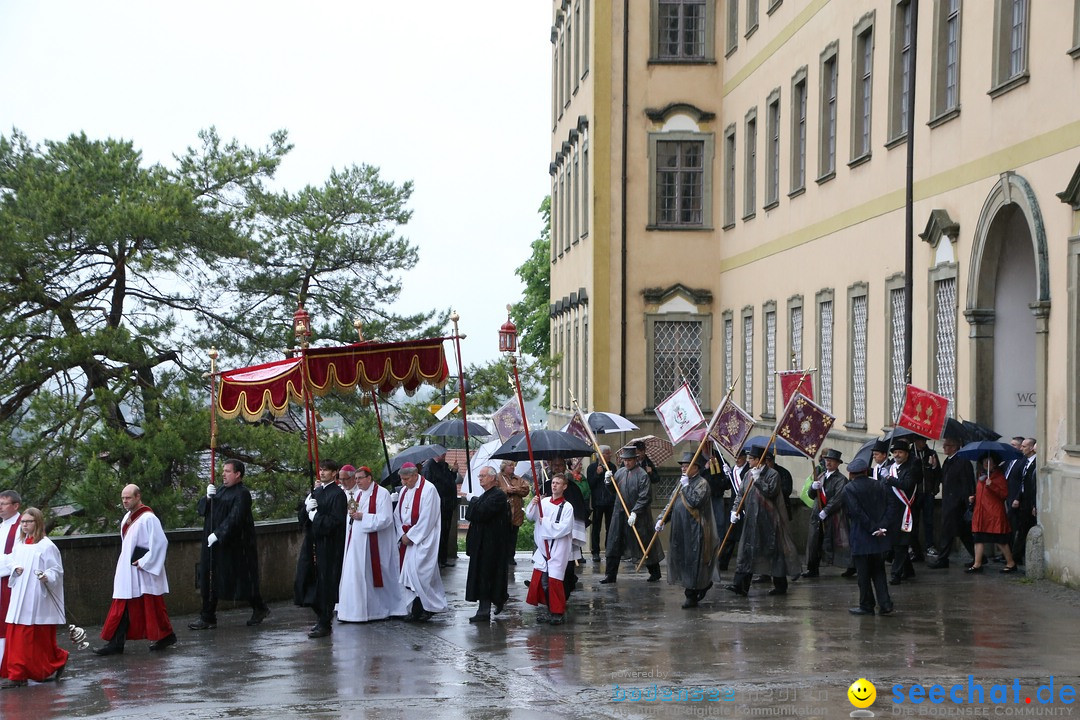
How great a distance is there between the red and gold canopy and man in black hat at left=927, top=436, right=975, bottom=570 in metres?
6.31

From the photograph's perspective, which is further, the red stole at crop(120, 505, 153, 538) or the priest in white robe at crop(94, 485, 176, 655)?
the red stole at crop(120, 505, 153, 538)

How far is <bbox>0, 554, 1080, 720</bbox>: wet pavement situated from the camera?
440 inches

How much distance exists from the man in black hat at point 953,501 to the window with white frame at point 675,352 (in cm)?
1720

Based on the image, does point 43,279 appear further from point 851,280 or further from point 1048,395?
point 1048,395

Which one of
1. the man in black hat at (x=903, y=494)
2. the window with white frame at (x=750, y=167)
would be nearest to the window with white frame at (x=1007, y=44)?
the man in black hat at (x=903, y=494)

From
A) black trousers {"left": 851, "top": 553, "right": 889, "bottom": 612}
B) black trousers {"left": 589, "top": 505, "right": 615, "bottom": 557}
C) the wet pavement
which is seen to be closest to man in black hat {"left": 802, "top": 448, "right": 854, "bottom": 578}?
the wet pavement

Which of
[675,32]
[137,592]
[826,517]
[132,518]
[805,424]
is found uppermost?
[675,32]

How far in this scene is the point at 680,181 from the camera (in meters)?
37.2

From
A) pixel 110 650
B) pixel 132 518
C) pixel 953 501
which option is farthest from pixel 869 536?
pixel 110 650

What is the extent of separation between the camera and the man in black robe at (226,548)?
16.2m

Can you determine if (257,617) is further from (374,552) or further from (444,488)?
(444,488)

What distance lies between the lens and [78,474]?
27250 mm

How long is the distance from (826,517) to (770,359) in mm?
13148

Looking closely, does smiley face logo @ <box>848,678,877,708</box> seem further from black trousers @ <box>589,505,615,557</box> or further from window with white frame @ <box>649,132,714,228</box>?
window with white frame @ <box>649,132,714,228</box>
